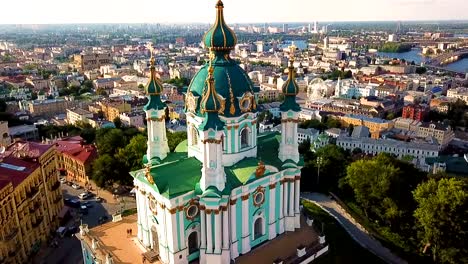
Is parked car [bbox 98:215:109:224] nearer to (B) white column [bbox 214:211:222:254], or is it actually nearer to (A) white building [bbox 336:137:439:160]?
(B) white column [bbox 214:211:222:254]

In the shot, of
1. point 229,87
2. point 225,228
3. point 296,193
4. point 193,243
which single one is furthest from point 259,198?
point 229,87

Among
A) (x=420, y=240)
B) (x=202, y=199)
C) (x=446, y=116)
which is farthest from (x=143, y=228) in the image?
(x=446, y=116)

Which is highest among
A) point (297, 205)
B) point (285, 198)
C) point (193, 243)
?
point (285, 198)

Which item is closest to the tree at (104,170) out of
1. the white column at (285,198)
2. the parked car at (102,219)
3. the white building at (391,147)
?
the parked car at (102,219)

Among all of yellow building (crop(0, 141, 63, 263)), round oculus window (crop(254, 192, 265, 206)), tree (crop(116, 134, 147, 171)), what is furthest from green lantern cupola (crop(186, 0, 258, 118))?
tree (crop(116, 134, 147, 171))

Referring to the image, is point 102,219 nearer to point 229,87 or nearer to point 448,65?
point 229,87

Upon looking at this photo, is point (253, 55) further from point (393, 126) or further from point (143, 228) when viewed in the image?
point (143, 228)
